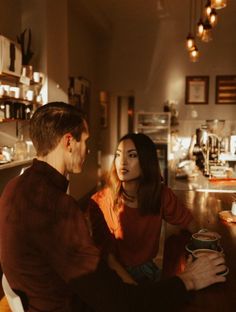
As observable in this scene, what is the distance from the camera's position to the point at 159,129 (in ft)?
18.1

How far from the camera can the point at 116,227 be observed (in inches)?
63.7

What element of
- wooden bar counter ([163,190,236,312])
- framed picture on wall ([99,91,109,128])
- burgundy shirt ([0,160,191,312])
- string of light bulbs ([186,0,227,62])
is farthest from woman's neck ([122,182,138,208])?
framed picture on wall ([99,91,109,128])

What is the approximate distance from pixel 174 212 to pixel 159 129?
3.97 metres

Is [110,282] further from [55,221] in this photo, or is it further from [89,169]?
[89,169]

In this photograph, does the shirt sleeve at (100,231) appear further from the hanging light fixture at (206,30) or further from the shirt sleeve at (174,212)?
the hanging light fixture at (206,30)

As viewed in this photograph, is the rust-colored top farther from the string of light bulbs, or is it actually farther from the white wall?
the white wall

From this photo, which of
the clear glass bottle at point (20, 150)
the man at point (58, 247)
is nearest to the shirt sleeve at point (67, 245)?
the man at point (58, 247)

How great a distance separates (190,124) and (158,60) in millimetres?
1332

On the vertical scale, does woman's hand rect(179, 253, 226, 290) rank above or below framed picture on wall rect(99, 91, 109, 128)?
below

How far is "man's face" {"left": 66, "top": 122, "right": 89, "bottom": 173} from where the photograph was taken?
3.43 feet

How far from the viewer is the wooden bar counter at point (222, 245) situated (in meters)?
0.98

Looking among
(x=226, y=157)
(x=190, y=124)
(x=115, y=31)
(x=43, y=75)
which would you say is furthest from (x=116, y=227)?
(x=115, y=31)

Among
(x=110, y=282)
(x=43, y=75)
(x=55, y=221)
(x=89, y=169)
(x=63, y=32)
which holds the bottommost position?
(x=89, y=169)

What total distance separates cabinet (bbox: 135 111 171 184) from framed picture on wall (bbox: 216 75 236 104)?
1.26 metres
